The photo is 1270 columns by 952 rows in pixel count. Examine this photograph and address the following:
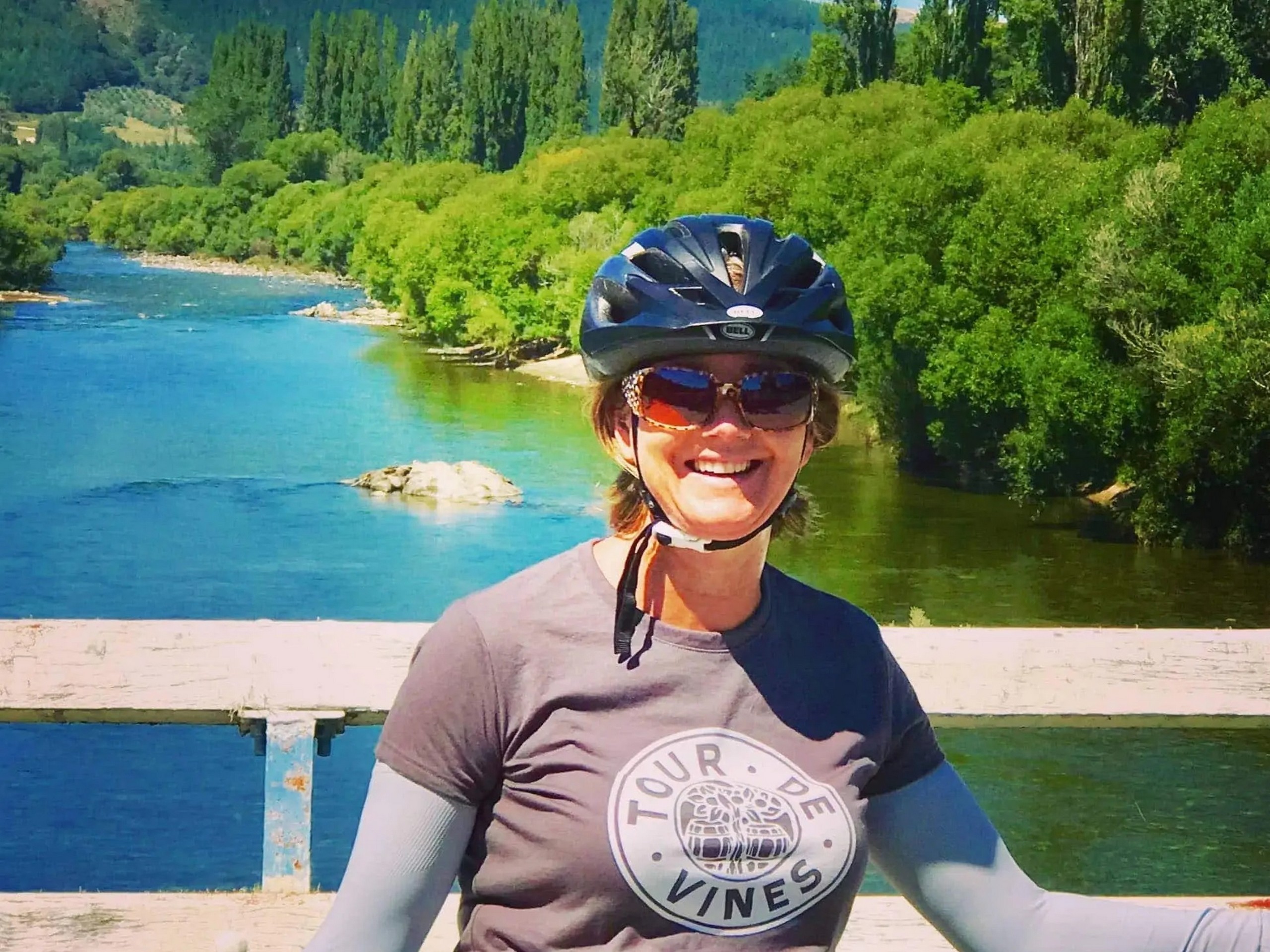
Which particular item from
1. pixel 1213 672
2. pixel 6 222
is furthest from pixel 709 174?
pixel 1213 672

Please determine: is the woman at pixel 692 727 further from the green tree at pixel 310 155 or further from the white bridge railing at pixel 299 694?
the green tree at pixel 310 155

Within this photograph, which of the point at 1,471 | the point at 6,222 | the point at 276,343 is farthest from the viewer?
the point at 6,222

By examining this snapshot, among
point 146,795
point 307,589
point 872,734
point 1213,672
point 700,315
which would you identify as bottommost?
point 307,589

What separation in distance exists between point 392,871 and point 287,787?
2.79 feet

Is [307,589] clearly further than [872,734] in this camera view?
Yes

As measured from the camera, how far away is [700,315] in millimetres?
1687

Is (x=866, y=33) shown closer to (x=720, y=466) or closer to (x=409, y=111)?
(x=409, y=111)

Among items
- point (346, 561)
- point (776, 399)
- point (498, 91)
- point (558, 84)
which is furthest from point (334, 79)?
point (776, 399)

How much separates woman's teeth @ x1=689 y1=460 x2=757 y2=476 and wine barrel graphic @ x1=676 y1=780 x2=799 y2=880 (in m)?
0.31

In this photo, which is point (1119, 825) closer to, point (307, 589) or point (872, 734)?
point (307, 589)

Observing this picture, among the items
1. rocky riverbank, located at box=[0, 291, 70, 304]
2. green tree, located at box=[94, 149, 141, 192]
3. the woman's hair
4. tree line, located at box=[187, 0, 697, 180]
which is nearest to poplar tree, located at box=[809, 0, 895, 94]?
tree line, located at box=[187, 0, 697, 180]

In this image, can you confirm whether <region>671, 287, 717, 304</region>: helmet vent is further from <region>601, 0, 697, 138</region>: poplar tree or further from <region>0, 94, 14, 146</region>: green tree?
<region>0, 94, 14, 146</region>: green tree

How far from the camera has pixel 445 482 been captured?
120ft

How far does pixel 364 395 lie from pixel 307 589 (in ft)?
63.4
